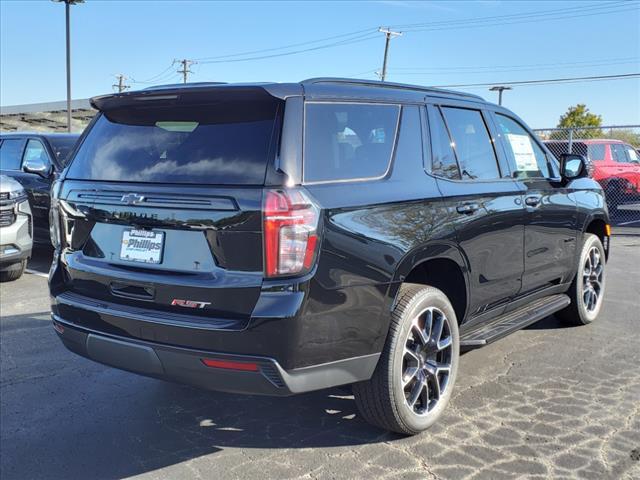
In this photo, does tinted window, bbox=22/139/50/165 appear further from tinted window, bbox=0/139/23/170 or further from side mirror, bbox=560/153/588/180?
side mirror, bbox=560/153/588/180

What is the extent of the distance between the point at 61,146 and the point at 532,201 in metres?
6.95

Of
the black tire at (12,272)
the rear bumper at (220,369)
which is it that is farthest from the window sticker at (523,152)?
the black tire at (12,272)

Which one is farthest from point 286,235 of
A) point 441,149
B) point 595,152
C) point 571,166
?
point 595,152

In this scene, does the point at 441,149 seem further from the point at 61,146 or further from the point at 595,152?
the point at 595,152

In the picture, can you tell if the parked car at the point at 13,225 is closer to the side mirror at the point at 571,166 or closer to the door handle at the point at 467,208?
the door handle at the point at 467,208

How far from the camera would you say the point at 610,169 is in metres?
15.5

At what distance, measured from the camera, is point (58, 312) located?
11.3 ft

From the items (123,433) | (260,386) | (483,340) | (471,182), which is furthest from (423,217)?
(123,433)

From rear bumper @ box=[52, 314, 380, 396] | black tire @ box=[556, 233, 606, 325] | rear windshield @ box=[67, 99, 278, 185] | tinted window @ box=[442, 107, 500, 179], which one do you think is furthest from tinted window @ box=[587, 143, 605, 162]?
rear windshield @ box=[67, 99, 278, 185]

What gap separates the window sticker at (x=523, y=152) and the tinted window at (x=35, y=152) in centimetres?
668

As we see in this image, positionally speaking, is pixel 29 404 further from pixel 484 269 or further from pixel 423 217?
pixel 484 269

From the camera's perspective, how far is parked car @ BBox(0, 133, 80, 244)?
344 inches

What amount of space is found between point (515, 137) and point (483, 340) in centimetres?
178

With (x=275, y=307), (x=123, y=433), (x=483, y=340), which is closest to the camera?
(x=275, y=307)
